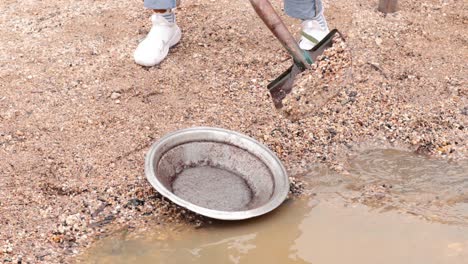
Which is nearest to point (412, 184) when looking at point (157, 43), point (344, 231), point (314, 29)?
point (344, 231)

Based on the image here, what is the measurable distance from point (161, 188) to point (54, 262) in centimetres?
54

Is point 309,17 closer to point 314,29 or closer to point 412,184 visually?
point 314,29

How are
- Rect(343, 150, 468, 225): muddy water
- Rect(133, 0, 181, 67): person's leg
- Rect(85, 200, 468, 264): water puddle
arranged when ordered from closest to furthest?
Rect(85, 200, 468, 264): water puddle → Rect(343, 150, 468, 225): muddy water → Rect(133, 0, 181, 67): person's leg

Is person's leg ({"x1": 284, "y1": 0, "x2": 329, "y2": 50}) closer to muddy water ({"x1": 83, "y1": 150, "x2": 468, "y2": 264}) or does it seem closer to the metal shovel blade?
the metal shovel blade

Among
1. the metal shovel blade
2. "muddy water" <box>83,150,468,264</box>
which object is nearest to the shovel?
the metal shovel blade

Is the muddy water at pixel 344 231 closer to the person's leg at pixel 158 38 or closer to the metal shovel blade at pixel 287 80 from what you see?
the metal shovel blade at pixel 287 80

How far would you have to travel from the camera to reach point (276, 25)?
2789 mm

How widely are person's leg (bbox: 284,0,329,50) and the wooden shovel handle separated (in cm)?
66

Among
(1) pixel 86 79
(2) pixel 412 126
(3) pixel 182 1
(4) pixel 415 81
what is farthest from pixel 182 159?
(3) pixel 182 1

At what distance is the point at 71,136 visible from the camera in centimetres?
318

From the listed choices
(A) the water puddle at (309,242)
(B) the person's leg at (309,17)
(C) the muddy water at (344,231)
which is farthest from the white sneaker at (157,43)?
(A) the water puddle at (309,242)

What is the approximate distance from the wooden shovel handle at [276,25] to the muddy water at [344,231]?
24.8 inches

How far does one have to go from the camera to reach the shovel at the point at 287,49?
2770mm

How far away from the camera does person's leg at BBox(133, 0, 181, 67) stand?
3.75 meters
